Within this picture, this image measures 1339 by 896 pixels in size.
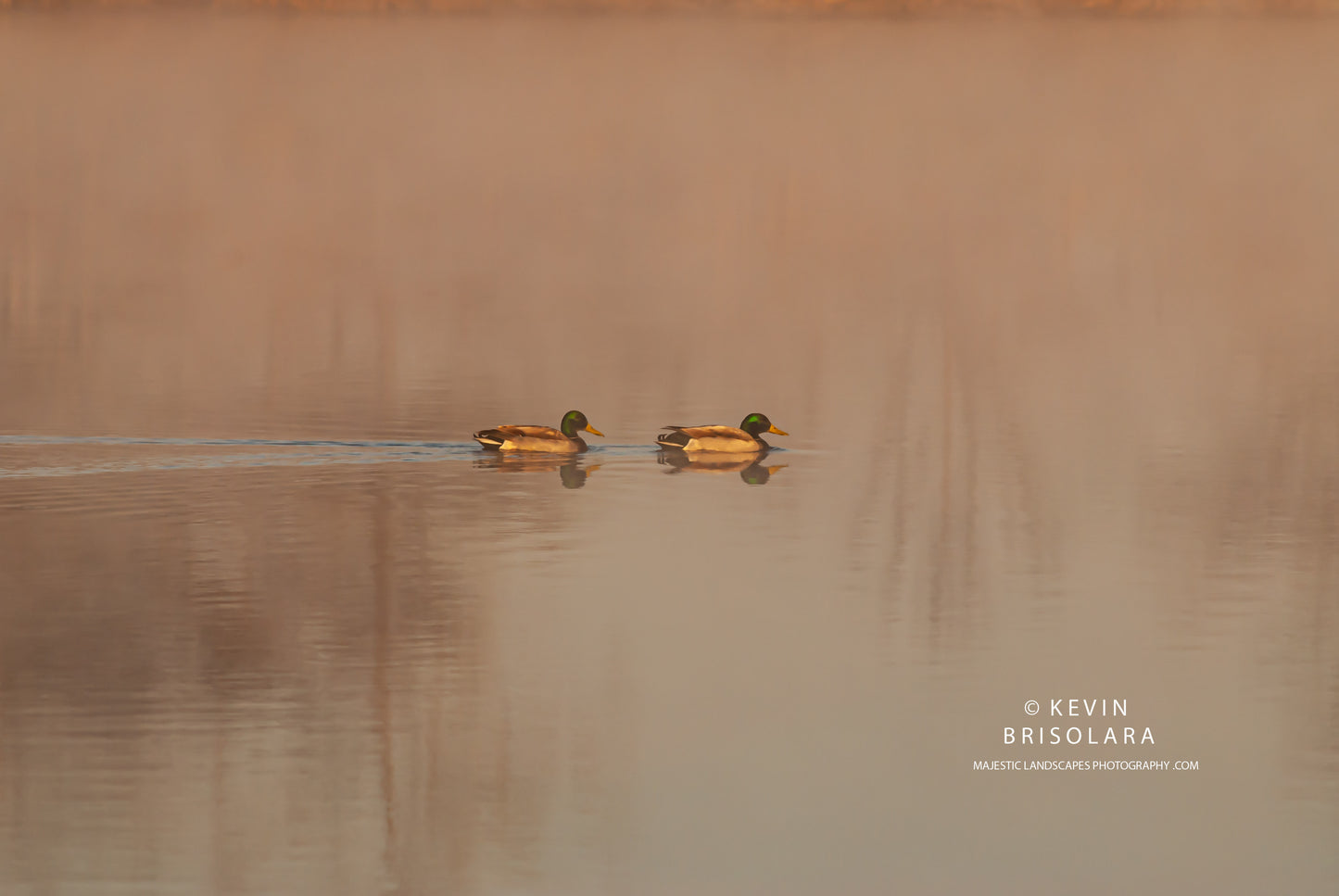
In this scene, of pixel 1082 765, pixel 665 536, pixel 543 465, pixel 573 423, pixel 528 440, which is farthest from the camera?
pixel 573 423

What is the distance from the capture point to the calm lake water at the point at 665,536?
695cm

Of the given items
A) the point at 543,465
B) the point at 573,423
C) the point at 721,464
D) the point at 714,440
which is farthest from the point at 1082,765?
the point at 573,423

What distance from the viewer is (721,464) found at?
14.2 meters

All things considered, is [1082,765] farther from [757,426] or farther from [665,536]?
[757,426]

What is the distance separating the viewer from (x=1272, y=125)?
37.6 m

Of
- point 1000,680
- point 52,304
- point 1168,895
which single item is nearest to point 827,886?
point 1168,895

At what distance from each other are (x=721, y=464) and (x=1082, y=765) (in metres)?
6.70

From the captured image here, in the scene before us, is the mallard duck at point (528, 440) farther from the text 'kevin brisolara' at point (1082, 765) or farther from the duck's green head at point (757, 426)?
the text 'kevin brisolara' at point (1082, 765)

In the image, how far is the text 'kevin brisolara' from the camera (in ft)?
24.8

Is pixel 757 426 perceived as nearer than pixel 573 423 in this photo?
No

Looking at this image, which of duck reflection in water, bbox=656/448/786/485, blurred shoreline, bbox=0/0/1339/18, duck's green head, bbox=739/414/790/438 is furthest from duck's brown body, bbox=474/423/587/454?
blurred shoreline, bbox=0/0/1339/18

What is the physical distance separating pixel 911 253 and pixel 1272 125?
1282 cm

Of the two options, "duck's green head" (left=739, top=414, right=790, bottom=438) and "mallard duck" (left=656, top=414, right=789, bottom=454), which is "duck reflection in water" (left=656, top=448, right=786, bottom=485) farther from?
"duck's green head" (left=739, top=414, right=790, bottom=438)

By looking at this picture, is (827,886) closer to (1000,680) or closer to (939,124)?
(1000,680)
